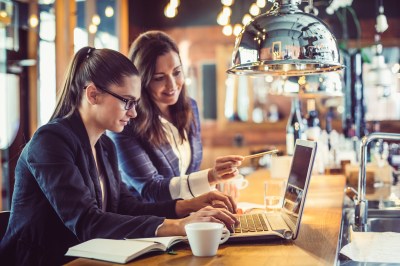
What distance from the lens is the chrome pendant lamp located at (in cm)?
186

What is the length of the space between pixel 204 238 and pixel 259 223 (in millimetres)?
438

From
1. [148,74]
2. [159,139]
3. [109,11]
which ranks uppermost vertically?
[109,11]

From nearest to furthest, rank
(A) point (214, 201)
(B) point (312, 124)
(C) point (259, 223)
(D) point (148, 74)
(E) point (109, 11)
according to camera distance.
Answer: (C) point (259, 223) < (A) point (214, 201) < (D) point (148, 74) < (B) point (312, 124) < (E) point (109, 11)

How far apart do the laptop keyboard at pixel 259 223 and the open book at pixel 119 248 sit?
26cm

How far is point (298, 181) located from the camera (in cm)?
205

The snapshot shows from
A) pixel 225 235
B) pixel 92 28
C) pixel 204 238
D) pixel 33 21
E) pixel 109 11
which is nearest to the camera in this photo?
pixel 204 238

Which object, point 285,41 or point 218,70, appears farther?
point 218,70

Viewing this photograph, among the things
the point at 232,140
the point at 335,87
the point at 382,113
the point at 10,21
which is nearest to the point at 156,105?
the point at 335,87

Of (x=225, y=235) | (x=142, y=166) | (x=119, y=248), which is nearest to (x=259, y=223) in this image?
(x=225, y=235)

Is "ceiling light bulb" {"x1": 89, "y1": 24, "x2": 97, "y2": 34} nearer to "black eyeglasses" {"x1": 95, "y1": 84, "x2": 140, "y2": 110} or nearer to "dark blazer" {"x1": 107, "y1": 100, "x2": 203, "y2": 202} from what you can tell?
"dark blazer" {"x1": 107, "y1": 100, "x2": 203, "y2": 202}

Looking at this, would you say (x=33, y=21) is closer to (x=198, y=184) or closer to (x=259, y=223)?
(x=198, y=184)

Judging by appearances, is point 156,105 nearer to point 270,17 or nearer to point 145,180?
point 145,180

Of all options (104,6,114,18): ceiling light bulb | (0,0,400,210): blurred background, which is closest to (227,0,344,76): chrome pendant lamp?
(0,0,400,210): blurred background

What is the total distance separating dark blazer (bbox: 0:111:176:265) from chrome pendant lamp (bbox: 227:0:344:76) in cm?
62
